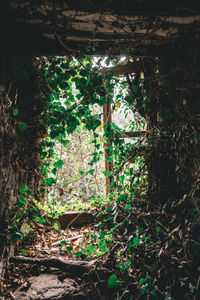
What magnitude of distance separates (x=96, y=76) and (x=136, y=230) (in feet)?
5.30

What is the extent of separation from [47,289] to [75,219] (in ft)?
4.50

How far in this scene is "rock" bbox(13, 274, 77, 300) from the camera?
165cm

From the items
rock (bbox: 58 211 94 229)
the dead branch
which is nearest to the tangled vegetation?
the dead branch

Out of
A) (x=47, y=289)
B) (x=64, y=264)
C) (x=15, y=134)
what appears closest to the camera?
(x=47, y=289)

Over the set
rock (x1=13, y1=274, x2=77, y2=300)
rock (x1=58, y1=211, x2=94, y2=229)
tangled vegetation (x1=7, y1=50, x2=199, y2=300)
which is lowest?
rock (x1=13, y1=274, x2=77, y2=300)

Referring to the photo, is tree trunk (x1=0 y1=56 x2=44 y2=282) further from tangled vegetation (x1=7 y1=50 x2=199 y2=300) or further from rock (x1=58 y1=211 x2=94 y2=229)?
rock (x1=58 y1=211 x2=94 y2=229)

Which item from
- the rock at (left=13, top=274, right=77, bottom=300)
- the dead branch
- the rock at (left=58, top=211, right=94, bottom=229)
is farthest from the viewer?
the rock at (left=58, top=211, right=94, bottom=229)

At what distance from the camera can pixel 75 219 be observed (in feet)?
10.1

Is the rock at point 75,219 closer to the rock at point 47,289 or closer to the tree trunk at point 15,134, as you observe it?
the tree trunk at point 15,134

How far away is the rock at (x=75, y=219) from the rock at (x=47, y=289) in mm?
1157

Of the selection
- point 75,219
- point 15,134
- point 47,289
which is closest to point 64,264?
point 47,289

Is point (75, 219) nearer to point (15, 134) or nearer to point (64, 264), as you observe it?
point (64, 264)

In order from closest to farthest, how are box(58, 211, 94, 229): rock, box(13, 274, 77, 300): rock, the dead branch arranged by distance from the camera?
box(13, 274, 77, 300): rock → the dead branch → box(58, 211, 94, 229): rock

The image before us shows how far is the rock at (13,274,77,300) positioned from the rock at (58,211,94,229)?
1157mm
